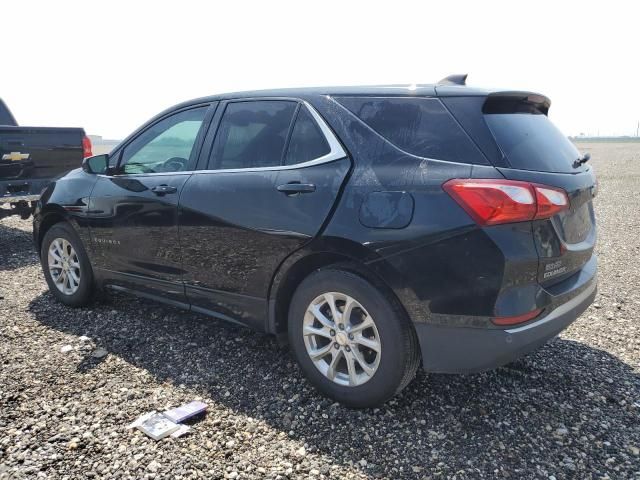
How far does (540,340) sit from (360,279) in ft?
3.14

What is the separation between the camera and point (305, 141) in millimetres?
3041

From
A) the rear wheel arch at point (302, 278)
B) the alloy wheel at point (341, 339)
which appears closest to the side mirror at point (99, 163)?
the rear wheel arch at point (302, 278)

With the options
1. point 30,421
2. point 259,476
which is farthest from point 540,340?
point 30,421

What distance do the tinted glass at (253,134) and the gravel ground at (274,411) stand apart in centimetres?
140

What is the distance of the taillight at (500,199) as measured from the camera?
2.37 m

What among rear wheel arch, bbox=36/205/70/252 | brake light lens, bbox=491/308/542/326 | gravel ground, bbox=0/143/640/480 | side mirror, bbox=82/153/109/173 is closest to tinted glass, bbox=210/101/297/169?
side mirror, bbox=82/153/109/173

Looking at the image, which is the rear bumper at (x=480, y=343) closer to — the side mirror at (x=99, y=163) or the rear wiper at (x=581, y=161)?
the rear wiper at (x=581, y=161)

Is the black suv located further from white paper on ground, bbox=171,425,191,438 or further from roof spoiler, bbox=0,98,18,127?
roof spoiler, bbox=0,98,18,127

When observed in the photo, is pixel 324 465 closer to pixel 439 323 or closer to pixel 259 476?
pixel 259 476

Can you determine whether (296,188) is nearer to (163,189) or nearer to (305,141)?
(305,141)

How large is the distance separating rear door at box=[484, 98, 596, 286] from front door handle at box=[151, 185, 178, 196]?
2.17 metres

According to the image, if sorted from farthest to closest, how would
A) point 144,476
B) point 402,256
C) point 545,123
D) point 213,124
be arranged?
point 213,124, point 545,123, point 402,256, point 144,476

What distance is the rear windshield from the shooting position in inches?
99.4

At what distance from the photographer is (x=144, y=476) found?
2.38 metres
